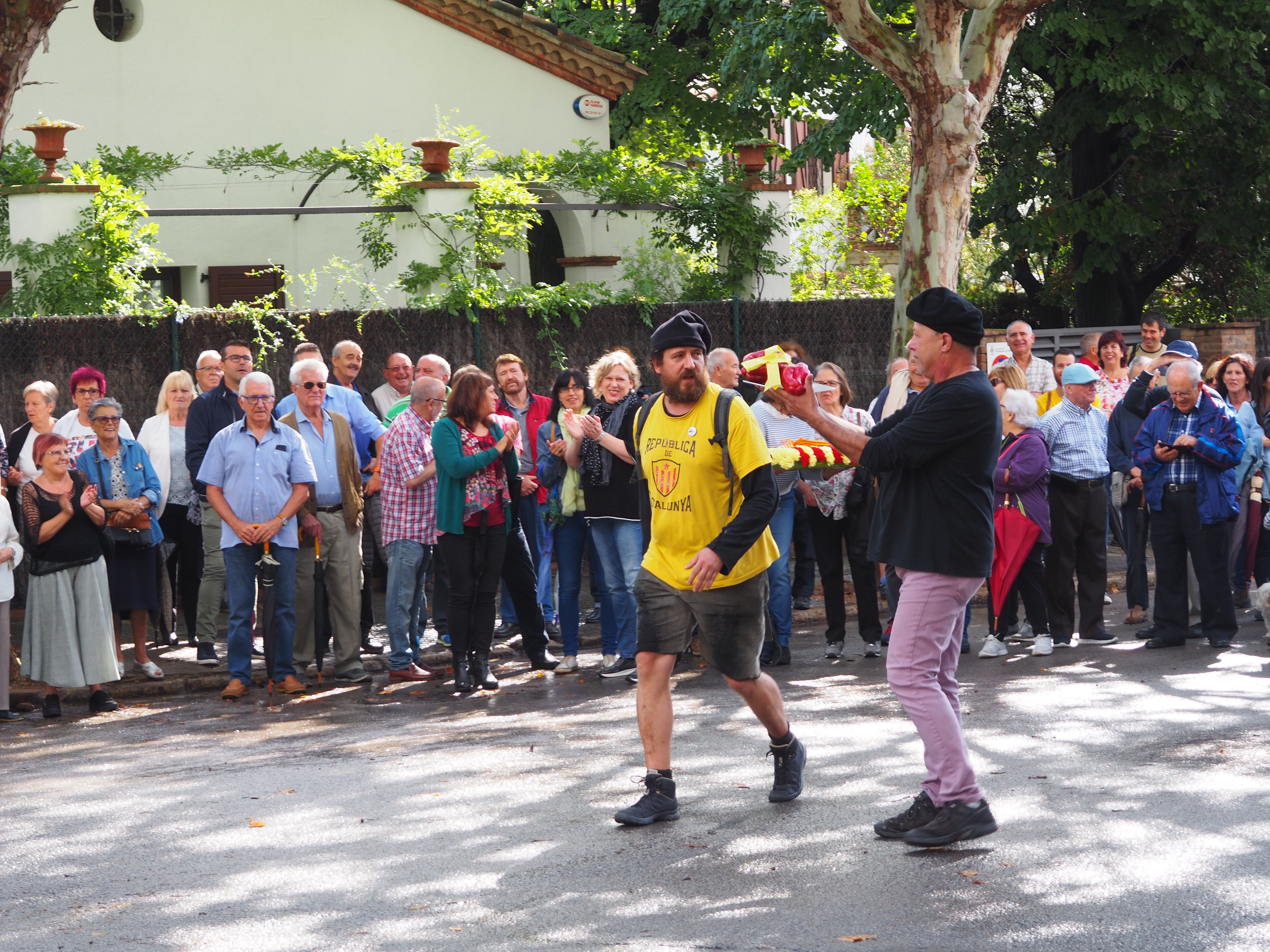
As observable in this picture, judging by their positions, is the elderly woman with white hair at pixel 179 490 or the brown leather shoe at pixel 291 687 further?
the elderly woman with white hair at pixel 179 490

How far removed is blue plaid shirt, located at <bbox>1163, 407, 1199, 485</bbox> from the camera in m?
10.2

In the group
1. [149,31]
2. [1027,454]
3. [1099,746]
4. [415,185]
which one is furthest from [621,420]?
[149,31]

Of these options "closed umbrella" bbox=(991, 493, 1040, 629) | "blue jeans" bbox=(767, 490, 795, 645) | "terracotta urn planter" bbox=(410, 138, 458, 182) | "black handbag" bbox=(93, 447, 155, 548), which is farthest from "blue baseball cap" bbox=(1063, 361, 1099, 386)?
"terracotta urn planter" bbox=(410, 138, 458, 182)

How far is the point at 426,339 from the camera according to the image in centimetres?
1451

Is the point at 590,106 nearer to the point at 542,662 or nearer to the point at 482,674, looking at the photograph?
the point at 542,662

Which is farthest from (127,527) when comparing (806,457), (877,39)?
(877,39)

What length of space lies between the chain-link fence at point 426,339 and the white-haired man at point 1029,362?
301 cm

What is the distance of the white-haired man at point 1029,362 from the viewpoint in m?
13.4

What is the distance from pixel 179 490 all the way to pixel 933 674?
7.08 metres

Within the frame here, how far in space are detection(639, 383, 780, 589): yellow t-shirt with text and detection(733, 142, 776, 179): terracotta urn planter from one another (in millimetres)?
11862

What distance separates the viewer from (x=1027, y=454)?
10.2 metres

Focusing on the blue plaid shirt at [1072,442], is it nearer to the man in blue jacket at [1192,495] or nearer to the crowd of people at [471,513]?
the crowd of people at [471,513]

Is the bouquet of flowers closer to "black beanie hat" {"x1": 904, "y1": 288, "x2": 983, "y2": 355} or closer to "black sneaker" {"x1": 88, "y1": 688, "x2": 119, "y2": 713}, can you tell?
"black beanie hat" {"x1": 904, "y1": 288, "x2": 983, "y2": 355}

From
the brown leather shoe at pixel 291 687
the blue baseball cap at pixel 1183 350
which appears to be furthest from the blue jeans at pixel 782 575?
the brown leather shoe at pixel 291 687
